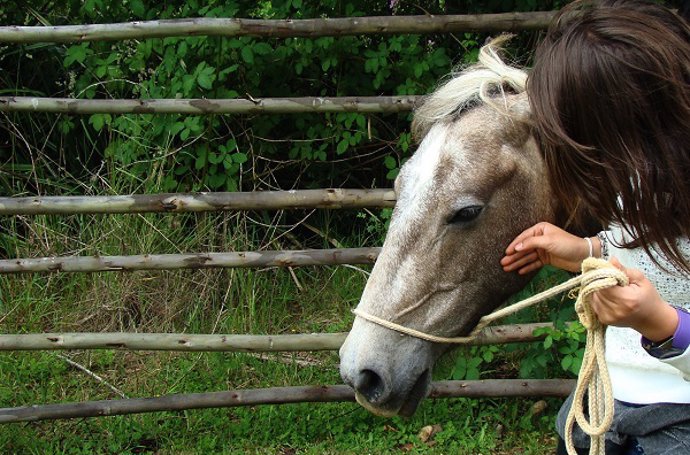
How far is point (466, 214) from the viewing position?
1899 mm

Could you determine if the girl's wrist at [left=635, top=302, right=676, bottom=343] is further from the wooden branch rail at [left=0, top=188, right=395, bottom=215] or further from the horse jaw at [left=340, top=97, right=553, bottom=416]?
the wooden branch rail at [left=0, top=188, right=395, bottom=215]

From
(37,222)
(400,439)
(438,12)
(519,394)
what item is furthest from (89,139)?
(519,394)

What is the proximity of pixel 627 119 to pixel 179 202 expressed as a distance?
7.60ft

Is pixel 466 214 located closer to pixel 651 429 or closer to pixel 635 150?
pixel 635 150

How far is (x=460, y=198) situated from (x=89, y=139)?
11.4ft

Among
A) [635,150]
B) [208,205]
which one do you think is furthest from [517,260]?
[208,205]

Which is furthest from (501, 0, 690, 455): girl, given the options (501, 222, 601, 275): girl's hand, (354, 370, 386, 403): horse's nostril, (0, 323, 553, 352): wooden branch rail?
(0, 323, 553, 352): wooden branch rail

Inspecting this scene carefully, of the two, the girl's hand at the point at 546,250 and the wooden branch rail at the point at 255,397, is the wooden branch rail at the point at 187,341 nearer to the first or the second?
the wooden branch rail at the point at 255,397

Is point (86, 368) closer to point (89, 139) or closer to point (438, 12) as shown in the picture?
point (89, 139)

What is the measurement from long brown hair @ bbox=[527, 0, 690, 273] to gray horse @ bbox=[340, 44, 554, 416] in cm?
36

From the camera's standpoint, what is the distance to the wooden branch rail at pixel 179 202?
11.3ft

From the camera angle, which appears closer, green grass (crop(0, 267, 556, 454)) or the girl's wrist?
the girl's wrist

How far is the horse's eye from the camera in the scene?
74.6 inches

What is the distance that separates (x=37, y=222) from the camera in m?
4.41
